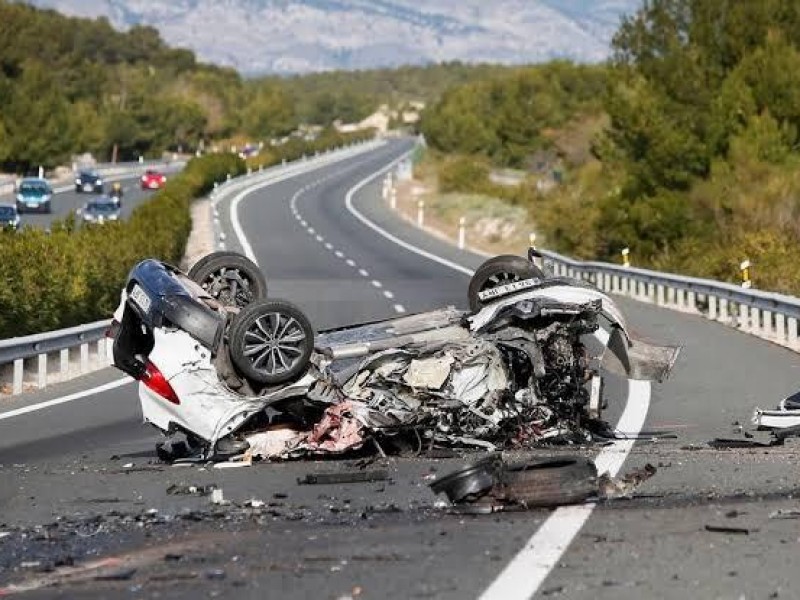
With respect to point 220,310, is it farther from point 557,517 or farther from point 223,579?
point 223,579

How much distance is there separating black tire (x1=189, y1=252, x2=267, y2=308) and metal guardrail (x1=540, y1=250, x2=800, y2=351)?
11.5m

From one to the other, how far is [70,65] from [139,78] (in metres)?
32.9

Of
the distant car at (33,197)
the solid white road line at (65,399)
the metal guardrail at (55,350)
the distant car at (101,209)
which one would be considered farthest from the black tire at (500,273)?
the distant car at (33,197)

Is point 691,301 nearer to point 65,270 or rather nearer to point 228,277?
point 65,270

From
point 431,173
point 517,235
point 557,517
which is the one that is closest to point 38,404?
Result: point 557,517

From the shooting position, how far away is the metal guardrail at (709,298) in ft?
84.3

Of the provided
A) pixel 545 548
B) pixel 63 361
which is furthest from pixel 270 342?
pixel 63 361

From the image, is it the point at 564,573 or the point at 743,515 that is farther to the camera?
the point at 743,515

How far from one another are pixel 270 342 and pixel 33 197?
69635 mm

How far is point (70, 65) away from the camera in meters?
160

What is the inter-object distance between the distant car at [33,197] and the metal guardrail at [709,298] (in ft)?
133

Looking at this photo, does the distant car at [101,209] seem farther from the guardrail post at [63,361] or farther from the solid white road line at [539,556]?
the solid white road line at [539,556]

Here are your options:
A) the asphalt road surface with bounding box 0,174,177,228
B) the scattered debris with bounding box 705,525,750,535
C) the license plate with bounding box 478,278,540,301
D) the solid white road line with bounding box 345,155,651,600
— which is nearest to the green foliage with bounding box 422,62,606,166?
the asphalt road surface with bounding box 0,174,177,228

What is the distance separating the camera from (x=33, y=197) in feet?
262
